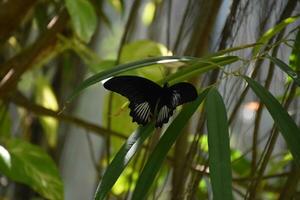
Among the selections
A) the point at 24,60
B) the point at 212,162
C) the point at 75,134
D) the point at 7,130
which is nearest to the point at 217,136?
the point at 212,162

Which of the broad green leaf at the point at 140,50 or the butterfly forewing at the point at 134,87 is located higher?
the broad green leaf at the point at 140,50

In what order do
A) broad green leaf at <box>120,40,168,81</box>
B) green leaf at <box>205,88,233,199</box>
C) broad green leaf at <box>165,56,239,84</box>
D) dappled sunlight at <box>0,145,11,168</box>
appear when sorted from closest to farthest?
green leaf at <box>205,88,233,199</box>, broad green leaf at <box>165,56,239,84</box>, dappled sunlight at <box>0,145,11,168</box>, broad green leaf at <box>120,40,168,81</box>

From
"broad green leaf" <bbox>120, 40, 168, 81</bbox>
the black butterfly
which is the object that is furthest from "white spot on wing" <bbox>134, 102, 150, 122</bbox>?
"broad green leaf" <bbox>120, 40, 168, 81</bbox>

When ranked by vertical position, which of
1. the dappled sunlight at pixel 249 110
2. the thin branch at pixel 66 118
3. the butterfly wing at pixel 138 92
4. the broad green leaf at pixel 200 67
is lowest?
the butterfly wing at pixel 138 92

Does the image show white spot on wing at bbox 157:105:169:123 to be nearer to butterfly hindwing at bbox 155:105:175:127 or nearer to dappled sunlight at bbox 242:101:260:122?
butterfly hindwing at bbox 155:105:175:127

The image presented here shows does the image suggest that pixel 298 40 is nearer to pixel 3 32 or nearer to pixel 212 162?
pixel 212 162

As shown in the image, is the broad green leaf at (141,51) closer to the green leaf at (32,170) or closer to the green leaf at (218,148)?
the green leaf at (32,170)

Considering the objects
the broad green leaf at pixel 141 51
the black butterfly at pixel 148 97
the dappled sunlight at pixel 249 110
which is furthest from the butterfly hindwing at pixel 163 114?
the broad green leaf at pixel 141 51
